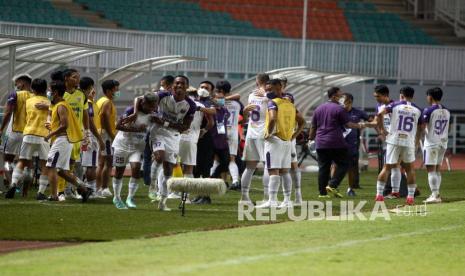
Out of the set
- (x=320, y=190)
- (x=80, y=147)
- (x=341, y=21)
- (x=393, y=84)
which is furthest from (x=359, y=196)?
(x=341, y=21)

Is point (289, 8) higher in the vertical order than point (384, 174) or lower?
higher

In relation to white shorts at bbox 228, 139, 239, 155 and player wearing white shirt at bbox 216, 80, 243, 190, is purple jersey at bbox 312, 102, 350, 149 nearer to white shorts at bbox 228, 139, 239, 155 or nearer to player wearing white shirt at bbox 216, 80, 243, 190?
player wearing white shirt at bbox 216, 80, 243, 190

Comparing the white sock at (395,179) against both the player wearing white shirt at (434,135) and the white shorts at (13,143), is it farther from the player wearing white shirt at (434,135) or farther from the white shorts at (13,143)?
the white shorts at (13,143)

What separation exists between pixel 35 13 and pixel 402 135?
23049 mm

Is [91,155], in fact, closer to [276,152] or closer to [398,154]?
[276,152]

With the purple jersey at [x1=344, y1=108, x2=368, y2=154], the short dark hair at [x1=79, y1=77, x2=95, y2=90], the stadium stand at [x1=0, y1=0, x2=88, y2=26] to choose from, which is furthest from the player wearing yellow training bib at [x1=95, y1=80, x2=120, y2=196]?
the stadium stand at [x1=0, y1=0, x2=88, y2=26]

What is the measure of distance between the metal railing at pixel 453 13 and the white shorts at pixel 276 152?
30.1 metres

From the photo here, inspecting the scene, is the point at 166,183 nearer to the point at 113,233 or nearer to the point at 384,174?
the point at 113,233

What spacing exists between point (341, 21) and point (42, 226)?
33.7m

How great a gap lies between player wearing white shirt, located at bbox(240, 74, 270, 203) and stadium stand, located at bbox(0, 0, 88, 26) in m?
21.2

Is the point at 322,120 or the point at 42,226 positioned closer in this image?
the point at 42,226

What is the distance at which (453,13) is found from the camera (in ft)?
161

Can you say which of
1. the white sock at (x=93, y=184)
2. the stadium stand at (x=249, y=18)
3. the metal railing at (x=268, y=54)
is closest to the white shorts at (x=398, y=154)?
the white sock at (x=93, y=184)

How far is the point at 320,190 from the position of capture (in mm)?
22594
